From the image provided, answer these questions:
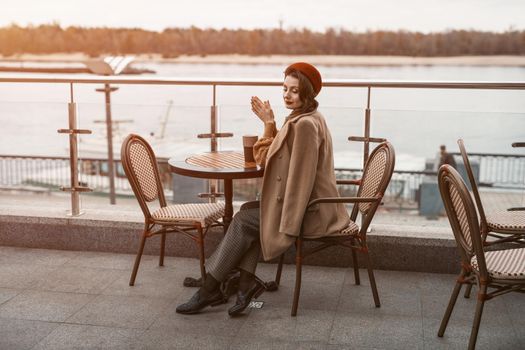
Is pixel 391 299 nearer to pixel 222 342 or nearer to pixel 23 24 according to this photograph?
pixel 222 342

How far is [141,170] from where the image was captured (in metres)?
3.58

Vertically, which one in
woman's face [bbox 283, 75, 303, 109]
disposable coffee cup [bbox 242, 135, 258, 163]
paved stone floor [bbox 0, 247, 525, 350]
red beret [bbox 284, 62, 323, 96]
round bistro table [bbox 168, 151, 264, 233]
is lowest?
paved stone floor [bbox 0, 247, 525, 350]

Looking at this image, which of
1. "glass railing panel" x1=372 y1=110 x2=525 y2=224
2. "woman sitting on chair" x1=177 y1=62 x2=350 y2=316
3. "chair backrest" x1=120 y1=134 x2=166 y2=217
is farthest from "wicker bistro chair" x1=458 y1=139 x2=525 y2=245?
"chair backrest" x1=120 y1=134 x2=166 y2=217

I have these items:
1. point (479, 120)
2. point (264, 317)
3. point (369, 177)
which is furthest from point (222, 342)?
point (479, 120)

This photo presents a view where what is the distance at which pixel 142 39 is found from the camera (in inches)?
1203

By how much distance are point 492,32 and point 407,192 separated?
60.7ft

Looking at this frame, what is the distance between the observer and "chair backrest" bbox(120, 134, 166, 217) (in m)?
3.43

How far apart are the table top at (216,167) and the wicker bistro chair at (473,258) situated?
1010mm

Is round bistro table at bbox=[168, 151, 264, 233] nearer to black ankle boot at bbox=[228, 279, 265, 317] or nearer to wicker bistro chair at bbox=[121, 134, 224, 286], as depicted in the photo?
wicker bistro chair at bbox=[121, 134, 224, 286]

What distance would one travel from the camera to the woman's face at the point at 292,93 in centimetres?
306

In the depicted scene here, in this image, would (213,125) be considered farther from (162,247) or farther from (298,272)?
(298,272)

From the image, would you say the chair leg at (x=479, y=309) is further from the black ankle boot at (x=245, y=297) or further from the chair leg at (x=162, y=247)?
the chair leg at (x=162, y=247)

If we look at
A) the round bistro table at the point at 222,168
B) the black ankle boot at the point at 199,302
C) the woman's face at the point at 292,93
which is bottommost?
the black ankle boot at the point at 199,302

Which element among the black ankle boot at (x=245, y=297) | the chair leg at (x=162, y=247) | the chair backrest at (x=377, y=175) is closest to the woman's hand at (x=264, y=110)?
the chair backrest at (x=377, y=175)
